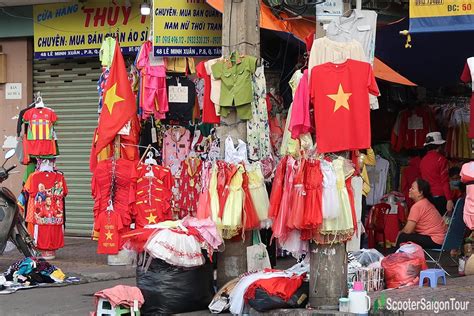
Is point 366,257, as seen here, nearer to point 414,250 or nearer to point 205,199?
point 414,250

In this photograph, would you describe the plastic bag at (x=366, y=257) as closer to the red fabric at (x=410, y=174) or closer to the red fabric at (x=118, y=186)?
the red fabric at (x=118, y=186)

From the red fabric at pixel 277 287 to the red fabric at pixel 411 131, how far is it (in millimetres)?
6354

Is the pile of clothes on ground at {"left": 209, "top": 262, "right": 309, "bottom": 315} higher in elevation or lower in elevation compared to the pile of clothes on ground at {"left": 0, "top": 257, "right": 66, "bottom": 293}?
higher

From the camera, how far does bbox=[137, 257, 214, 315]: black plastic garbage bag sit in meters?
9.20

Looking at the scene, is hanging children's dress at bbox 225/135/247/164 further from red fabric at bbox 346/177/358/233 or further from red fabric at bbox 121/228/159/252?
red fabric at bbox 346/177/358/233

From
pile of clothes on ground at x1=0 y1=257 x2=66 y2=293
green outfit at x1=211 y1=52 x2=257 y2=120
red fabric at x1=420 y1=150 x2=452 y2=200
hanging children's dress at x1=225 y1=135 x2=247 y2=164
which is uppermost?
green outfit at x1=211 y1=52 x2=257 y2=120

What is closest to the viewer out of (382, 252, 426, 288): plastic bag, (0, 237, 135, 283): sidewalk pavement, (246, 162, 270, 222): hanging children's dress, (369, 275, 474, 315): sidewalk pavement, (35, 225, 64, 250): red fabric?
(369, 275, 474, 315): sidewalk pavement

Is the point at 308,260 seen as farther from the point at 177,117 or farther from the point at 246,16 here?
the point at 177,117

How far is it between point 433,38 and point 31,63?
792 cm

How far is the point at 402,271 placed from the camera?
9.50m

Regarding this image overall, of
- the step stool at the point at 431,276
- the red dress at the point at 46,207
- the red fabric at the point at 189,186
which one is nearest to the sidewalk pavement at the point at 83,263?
the red dress at the point at 46,207

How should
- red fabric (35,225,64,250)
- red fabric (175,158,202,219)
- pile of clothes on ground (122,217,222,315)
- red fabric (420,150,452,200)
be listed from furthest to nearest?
red fabric (175,158,202,219) < red fabric (35,225,64,250) < red fabric (420,150,452,200) < pile of clothes on ground (122,217,222,315)

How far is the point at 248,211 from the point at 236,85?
4.83ft

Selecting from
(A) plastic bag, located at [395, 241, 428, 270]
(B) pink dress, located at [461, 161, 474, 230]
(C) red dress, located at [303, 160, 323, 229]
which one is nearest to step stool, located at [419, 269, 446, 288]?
(A) plastic bag, located at [395, 241, 428, 270]
